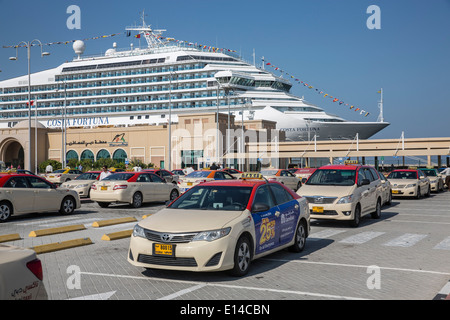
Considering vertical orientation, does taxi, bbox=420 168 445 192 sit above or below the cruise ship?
below

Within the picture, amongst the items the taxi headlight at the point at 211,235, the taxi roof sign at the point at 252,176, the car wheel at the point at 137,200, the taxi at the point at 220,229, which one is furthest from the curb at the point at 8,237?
the car wheel at the point at 137,200

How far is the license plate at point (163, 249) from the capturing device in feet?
22.0

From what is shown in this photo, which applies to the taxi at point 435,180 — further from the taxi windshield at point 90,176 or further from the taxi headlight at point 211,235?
the taxi headlight at point 211,235

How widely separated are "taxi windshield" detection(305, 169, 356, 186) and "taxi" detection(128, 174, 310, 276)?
4.85m

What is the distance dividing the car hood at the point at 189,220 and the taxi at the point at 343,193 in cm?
569

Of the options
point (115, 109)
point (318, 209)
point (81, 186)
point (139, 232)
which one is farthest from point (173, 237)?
point (115, 109)

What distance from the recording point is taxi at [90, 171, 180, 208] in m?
17.8

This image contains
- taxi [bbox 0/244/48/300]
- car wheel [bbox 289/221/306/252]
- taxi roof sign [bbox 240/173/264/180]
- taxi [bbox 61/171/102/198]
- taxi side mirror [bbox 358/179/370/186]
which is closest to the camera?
taxi [bbox 0/244/48/300]

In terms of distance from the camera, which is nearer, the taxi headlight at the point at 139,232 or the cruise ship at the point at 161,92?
the taxi headlight at the point at 139,232

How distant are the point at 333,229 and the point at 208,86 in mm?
62407

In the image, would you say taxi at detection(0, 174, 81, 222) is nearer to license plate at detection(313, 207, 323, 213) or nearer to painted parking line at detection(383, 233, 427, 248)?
license plate at detection(313, 207, 323, 213)

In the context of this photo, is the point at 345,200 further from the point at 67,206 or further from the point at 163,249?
the point at 67,206

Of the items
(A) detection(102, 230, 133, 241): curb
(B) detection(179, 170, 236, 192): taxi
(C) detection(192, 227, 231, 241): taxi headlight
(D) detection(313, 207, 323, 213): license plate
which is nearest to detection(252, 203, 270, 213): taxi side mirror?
(C) detection(192, 227, 231, 241): taxi headlight

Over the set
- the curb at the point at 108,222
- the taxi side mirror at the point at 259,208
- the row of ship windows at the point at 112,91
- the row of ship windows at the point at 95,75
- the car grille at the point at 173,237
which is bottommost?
the curb at the point at 108,222
